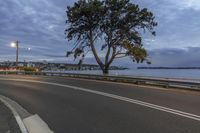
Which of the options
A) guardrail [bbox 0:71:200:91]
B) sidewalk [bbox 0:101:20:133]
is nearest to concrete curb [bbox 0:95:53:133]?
sidewalk [bbox 0:101:20:133]

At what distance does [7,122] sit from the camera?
1055 cm

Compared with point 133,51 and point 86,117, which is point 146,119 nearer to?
point 86,117

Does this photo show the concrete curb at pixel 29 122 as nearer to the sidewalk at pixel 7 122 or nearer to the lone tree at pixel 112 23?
the sidewalk at pixel 7 122

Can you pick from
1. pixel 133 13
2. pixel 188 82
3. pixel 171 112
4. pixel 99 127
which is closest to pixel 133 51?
pixel 133 13

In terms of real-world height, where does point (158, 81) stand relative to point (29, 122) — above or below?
above

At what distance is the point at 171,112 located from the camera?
11742 mm

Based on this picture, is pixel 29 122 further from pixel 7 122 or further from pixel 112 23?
pixel 112 23

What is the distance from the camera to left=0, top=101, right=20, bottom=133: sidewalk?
9.20m

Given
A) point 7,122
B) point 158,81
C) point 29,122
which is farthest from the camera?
point 158,81

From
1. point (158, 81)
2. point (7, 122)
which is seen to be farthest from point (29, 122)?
point (158, 81)

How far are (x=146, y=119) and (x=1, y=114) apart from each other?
17.2 feet

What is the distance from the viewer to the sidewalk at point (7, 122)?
920cm

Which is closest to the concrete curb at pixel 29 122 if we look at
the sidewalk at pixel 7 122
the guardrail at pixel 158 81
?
the sidewalk at pixel 7 122

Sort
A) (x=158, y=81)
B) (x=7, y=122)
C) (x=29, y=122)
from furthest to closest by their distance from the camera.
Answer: (x=158, y=81)
(x=29, y=122)
(x=7, y=122)
